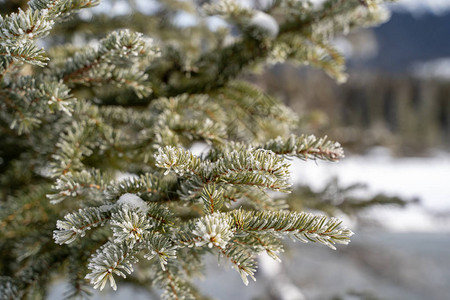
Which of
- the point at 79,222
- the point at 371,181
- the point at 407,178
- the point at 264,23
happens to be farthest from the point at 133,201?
the point at 407,178

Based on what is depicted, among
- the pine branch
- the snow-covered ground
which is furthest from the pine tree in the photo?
the snow-covered ground

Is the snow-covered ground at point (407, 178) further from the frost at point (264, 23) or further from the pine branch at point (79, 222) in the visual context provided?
the pine branch at point (79, 222)

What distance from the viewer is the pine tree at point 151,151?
421 mm

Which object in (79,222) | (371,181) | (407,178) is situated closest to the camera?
(79,222)

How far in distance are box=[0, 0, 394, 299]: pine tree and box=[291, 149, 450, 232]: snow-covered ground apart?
4.29 meters

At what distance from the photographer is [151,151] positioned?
63cm

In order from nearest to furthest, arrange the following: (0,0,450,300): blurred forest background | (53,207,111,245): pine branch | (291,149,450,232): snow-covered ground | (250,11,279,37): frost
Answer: (53,207,111,245): pine branch, (250,11,279,37): frost, (0,0,450,300): blurred forest background, (291,149,450,232): snow-covered ground

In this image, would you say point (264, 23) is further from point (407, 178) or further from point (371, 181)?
point (407, 178)

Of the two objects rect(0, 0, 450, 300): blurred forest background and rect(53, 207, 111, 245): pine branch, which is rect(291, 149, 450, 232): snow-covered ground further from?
rect(53, 207, 111, 245): pine branch

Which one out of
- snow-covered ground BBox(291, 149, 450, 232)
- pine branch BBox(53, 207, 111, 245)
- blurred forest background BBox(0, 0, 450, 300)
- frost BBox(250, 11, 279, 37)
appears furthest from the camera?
snow-covered ground BBox(291, 149, 450, 232)

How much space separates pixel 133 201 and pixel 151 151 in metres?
0.16

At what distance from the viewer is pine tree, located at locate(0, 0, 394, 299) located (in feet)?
1.38

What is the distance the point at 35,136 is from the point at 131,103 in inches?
8.9

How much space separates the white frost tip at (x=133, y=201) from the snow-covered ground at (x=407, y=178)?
4579 millimetres
